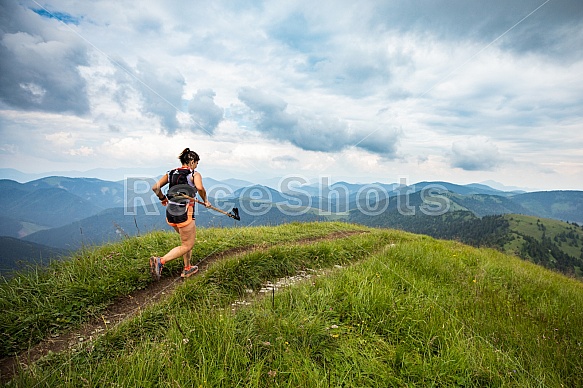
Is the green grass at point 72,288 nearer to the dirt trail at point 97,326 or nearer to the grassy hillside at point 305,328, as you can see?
the grassy hillside at point 305,328

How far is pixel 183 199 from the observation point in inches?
→ 277

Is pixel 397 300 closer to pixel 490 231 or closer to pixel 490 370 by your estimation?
pixel 490 370

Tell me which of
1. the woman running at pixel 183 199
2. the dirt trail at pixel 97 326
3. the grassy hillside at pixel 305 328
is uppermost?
the woman running at pixel 183 199

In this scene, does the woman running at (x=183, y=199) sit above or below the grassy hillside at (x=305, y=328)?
above

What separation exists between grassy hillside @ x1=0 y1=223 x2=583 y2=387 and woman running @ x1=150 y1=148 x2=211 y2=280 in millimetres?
993

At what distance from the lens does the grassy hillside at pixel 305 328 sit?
3.33 meters

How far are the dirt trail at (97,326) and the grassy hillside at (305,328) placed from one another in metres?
0.25

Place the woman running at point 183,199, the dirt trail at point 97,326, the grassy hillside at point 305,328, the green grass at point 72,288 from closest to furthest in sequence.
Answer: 1. the grassy hillside at point 305,328
2. the dirt trail at point 97,326
3. the green grass at point 72,288
4. the woman running at point 183,199

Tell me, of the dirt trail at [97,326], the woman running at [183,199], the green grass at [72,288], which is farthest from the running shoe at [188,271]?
the green grass at [72,288]

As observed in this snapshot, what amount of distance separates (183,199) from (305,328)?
4.68 meters

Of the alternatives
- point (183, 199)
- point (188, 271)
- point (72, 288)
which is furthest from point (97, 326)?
point (183, 199)

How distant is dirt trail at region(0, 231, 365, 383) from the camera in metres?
4.01

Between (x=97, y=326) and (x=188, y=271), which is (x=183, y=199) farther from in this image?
(x=97, y=326)

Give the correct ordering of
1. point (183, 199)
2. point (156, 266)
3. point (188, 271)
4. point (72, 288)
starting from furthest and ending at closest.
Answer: point (188, 271) → point (183, 199) → point (156, 266) → point (72, 288)
